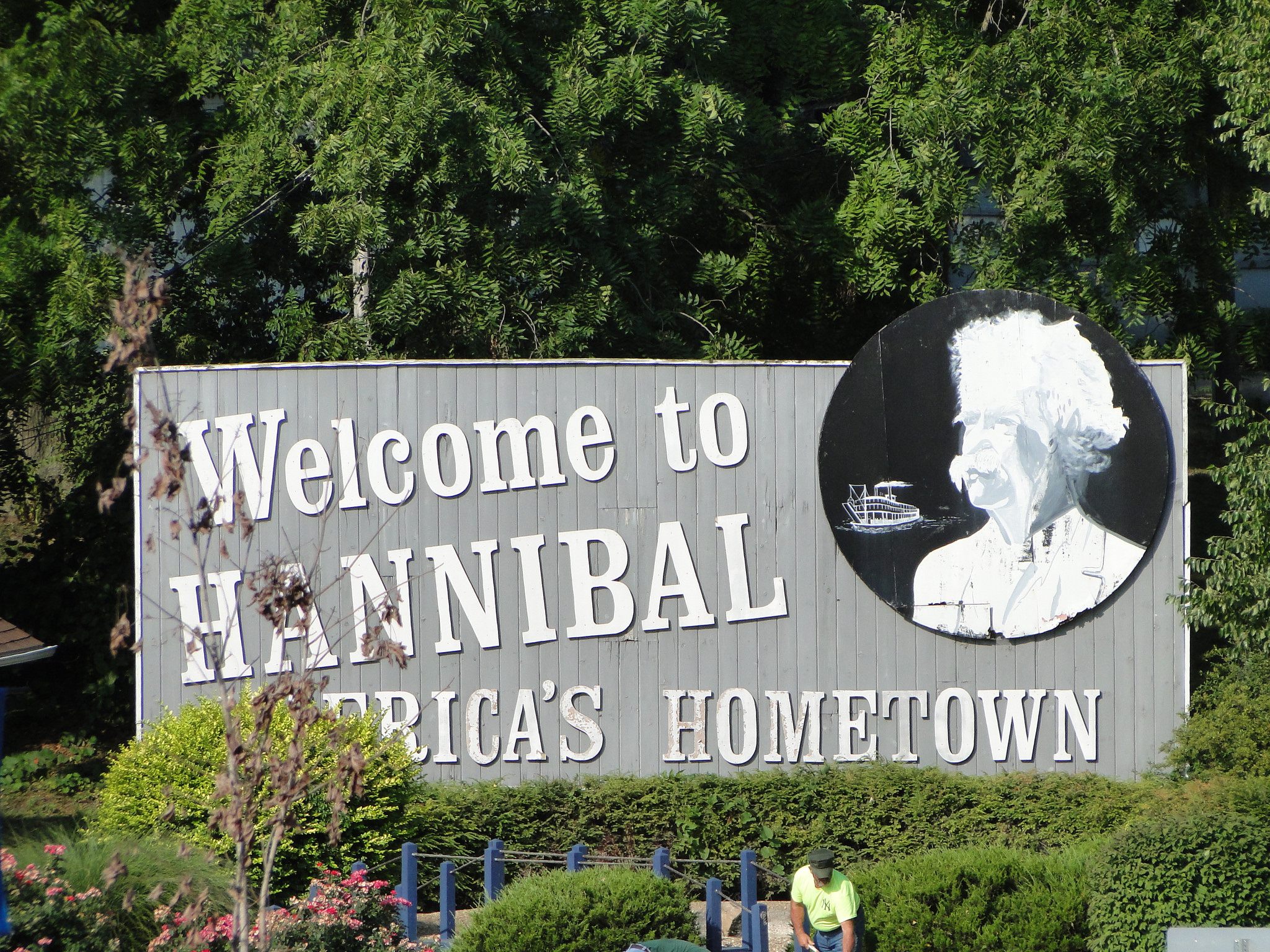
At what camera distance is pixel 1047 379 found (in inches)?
461

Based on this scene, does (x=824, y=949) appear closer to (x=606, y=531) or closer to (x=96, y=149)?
(x=606, y=531)

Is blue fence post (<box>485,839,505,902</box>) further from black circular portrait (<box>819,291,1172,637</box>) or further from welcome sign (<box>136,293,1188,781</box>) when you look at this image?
black circular portrait (<box>819,291,1172,637</box>)

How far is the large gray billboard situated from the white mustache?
0.41 feet

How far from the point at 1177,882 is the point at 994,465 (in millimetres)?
4037

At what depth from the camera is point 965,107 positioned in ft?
48.6

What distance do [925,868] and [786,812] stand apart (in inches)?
77.9

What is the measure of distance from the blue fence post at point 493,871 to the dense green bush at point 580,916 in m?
0.77

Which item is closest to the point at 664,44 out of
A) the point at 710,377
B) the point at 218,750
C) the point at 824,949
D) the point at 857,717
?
the point at 710,377

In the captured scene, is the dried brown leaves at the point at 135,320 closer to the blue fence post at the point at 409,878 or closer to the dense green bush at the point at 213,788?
the dense green bush at the point at 213,788

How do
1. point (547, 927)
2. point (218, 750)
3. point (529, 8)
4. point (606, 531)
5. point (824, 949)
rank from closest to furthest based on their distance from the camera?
point (547, 927), point (824, 949), point (218, 750), point (606, 531), point (529, 8)

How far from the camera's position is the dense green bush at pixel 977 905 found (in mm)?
8867

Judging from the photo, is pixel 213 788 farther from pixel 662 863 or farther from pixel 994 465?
pixel 994 465

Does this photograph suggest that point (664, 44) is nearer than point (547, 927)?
No

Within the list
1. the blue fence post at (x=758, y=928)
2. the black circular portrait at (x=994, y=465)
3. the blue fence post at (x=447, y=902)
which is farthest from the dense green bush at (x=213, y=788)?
the black circular portrait at (x=994, y=465)
